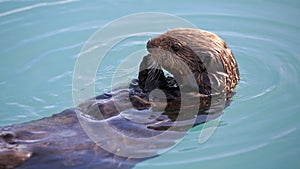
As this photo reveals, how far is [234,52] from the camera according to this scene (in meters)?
6.11

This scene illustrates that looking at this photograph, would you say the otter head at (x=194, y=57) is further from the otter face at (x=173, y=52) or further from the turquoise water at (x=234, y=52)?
the turquoise water at (x=234, y=52)

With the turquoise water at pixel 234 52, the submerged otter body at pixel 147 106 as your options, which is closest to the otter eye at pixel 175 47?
the submerged otter body at pixel 147 106

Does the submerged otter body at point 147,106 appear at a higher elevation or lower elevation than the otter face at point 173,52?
lower

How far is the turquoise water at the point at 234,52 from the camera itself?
444 cm

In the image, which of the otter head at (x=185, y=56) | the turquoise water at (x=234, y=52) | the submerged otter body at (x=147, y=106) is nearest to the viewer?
the submerged otter body at (x=147, y=106)

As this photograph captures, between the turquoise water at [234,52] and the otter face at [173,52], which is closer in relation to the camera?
the turquoise water at [234,52]

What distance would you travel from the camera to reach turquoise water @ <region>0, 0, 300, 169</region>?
4.44 meters

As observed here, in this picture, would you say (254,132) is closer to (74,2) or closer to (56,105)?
(56,105)

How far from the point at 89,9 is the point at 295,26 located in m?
3.04

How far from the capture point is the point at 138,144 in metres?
3.97

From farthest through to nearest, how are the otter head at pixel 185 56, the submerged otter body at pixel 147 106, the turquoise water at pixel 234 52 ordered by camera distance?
the otter head at pixel 185 56, the turquoise water at pixel 234 52, the submerged otter body at pixel 147 106

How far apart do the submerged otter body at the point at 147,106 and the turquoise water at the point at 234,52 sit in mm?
289

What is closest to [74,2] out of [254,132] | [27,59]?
[27,59]

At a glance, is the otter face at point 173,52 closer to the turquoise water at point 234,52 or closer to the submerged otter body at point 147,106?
the submerged otter body at point 147,106
